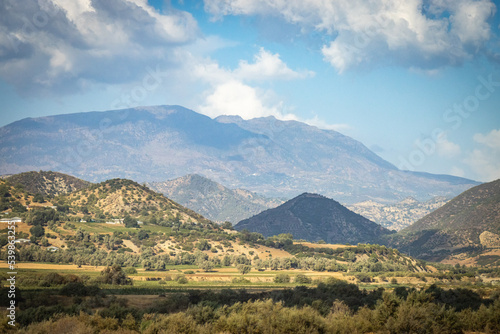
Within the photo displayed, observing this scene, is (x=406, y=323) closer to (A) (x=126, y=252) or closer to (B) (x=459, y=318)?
(B) (x=459, y=318)

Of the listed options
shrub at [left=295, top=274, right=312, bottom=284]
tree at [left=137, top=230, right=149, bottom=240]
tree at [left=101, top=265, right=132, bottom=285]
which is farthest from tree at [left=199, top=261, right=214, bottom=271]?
tree at [left=101, top=265, right=132, bottom=285]

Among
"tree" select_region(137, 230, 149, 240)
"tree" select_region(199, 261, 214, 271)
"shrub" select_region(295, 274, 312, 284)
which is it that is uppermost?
"tree" select_region(137, 230, 149, 240)

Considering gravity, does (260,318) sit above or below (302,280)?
above

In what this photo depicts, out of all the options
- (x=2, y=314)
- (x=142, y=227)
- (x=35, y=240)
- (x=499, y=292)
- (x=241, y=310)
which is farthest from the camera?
(x=142, y=227)

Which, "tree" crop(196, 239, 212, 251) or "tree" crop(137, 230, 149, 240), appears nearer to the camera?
"tree" crop(196, 239, 212, 251)

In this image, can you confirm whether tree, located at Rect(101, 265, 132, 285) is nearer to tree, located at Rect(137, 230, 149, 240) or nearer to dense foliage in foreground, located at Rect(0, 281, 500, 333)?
dense foliage in foreground, located at Rect(0, 281, 500, 333)

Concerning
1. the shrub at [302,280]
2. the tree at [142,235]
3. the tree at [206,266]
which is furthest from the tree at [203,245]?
the shrub at [302,280]

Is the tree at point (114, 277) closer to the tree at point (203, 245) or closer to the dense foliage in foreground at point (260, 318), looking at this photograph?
the dense foliage in foreground at point (260, 318)

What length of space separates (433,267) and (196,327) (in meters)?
141

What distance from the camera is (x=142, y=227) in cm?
18562

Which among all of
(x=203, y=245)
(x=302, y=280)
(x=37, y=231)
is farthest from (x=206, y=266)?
(x=37, y=231)

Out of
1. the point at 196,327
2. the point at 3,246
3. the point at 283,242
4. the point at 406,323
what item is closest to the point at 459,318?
the point at 406,323

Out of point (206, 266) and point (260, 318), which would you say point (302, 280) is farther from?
point (260, 318)

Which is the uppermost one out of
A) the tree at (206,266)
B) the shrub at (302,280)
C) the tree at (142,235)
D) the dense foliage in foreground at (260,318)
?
the tree at (142,235)
